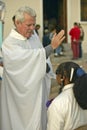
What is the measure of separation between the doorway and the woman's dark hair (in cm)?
1601

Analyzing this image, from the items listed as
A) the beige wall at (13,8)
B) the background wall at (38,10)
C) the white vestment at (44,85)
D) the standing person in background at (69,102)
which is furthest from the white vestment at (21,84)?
the beige wall at (13,8)

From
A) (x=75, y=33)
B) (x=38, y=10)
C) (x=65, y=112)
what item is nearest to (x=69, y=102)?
(x=65, y=112)

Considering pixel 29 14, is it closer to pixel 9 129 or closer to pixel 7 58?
pixel 7 58

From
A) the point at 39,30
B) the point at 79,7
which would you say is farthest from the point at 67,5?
the point at 39,30

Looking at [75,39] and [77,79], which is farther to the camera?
[75,39]

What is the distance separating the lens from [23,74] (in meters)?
4.60

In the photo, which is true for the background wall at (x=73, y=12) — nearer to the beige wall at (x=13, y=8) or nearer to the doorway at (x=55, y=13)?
the doorway at (x=55, y=13)

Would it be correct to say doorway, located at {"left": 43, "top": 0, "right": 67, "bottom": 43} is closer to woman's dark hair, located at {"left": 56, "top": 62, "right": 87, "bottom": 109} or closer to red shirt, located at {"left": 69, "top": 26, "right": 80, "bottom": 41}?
red shirt, located at {"left": 69, "top": 26, "right": 80, "bottom": 41}

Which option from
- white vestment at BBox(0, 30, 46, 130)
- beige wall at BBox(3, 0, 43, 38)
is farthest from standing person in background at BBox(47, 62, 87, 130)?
beige wall at BBox(3, 0, 43, 38)

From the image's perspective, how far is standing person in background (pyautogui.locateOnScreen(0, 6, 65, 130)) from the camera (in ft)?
15.0

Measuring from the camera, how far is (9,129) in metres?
4.98

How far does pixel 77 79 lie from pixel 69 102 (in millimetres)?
210

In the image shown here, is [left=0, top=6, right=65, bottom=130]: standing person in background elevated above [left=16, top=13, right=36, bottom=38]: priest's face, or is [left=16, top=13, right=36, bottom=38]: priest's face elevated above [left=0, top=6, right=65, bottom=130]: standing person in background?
[left=16, top=13, right=36, bottom=38]: priest's face

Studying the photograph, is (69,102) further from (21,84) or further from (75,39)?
(75,39)
